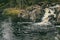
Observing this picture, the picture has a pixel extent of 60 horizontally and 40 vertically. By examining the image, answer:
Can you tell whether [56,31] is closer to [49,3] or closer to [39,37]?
[39,37]

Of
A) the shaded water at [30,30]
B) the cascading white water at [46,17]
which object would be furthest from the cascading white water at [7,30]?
the cascading white water at [46,17]

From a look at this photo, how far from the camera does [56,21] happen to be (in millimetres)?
27812

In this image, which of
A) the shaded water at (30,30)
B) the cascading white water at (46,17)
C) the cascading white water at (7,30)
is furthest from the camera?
the cascading white water at (46,17)

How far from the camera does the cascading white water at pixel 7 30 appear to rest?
68.1 ft

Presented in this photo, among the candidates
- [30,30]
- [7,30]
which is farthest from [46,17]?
[7,30]

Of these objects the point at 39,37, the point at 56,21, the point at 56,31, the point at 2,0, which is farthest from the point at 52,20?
the point at 2,0

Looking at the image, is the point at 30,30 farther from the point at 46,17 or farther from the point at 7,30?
the point at 46,17

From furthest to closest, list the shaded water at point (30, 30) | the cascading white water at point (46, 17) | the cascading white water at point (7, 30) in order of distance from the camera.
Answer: the cascading white water at point (46, 17), the shaded water at point (30, 30), the cascading white water at point (7, 30)

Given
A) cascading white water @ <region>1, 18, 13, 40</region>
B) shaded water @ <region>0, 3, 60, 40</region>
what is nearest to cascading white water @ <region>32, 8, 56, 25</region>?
shaded water @ <region>0, 3, 60, 40</region>

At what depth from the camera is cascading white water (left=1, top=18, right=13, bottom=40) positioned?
2075cm

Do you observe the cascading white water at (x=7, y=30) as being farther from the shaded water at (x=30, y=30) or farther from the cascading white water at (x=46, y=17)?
the cascading white water at (x=46, y=17)

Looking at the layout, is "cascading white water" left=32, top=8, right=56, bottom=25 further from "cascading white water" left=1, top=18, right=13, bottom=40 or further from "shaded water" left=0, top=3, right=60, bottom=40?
"cascading white water" left=1, top=18, right=13, bottom=40

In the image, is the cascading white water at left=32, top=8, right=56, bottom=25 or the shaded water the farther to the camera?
the cascading white water at left=32, top=8, right=56, bottom=25

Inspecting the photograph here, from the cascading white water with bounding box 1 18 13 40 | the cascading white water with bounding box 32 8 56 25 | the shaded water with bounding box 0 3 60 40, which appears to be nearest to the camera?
the cascading white water with bounding box 1 18 13 40
